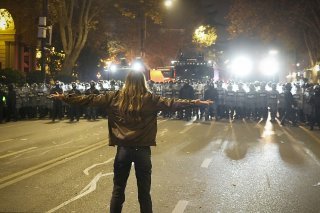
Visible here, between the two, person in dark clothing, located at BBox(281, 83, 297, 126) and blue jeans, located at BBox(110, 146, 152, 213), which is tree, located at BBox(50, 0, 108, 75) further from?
blue jeans, located at BBox(110, 146, 152, 213)

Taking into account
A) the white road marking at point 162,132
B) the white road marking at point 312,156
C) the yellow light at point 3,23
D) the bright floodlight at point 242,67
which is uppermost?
the yellow light at point 3,23

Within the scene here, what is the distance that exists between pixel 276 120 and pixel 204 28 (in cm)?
3529

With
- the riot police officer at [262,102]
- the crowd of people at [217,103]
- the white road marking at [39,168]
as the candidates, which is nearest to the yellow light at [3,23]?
the crowd of people at [217,103]

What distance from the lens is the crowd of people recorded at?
2173cm

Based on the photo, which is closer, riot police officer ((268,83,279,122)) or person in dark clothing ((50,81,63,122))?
person in dark clothing ((50,81,63,122))

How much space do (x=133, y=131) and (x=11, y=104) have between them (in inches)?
665

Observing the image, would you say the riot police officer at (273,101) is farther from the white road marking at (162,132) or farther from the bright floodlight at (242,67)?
the bright floodlight at (242,67)

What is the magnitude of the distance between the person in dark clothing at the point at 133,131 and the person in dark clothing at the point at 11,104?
16.3 meters

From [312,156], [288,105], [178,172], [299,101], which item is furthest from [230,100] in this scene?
[178,172]

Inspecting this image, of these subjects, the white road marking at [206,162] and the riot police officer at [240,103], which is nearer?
the white road marking at [206,162]

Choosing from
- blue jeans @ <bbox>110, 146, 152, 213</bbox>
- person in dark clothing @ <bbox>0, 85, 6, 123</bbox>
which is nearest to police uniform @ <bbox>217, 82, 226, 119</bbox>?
person in dark clothing @ <bbox>0, 85, 6, 123</bbox>

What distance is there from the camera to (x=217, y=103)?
79.9 feet

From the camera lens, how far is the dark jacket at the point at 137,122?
5.61 m

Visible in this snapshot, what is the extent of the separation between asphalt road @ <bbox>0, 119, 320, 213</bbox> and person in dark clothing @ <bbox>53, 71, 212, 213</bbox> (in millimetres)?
1639
